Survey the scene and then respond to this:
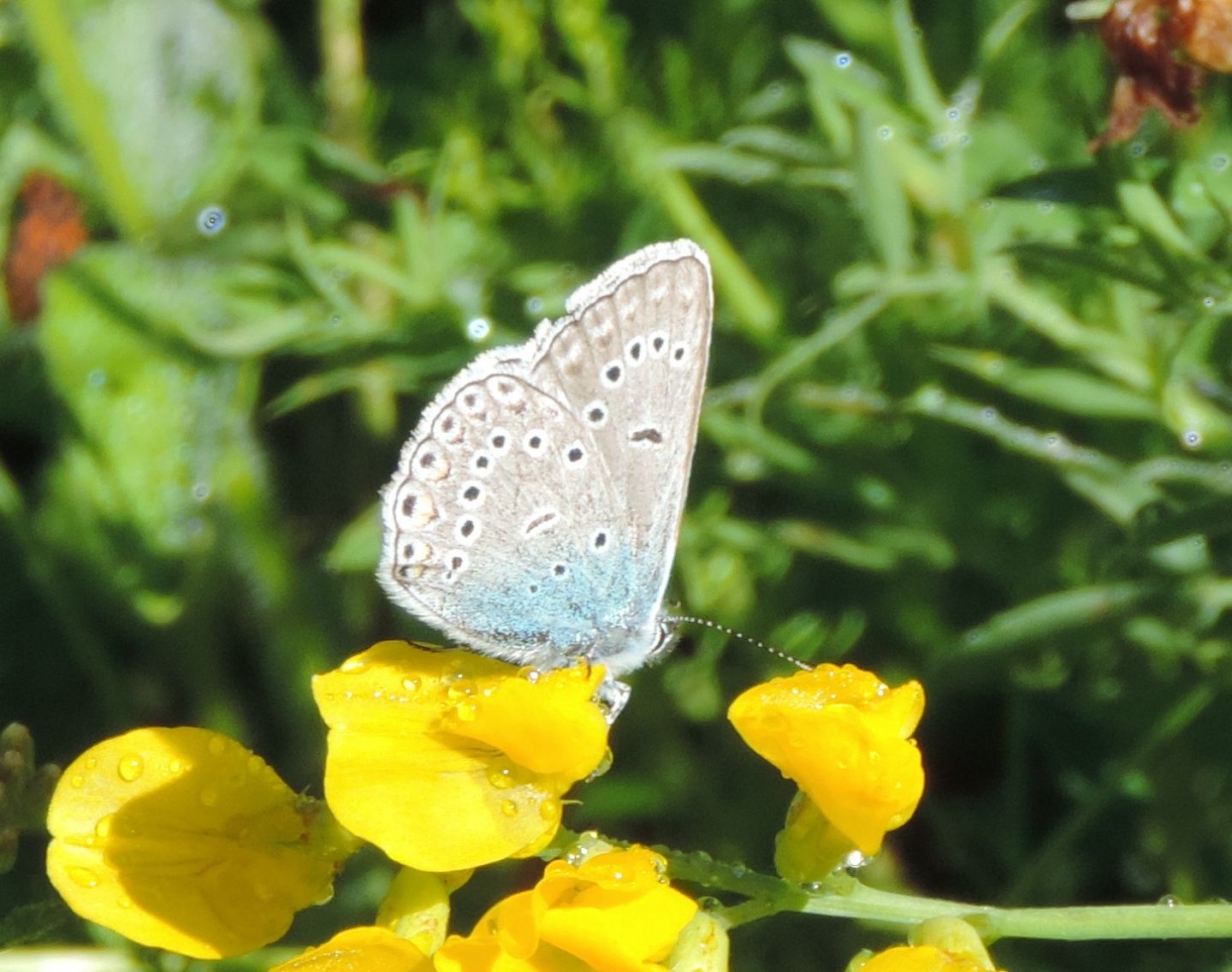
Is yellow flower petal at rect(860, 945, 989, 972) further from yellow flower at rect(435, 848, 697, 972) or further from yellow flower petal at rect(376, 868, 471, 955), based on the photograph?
yellow flower petal at rect(376, 868, 471, 955)

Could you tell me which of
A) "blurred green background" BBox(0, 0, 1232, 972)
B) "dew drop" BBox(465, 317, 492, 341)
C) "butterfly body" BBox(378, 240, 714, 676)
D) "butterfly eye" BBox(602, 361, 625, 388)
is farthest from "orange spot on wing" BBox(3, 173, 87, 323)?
"butterfly eye" BBox(602, 361, 625, 388)

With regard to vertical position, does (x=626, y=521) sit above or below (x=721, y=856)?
above

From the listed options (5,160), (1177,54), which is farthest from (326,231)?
(1177,54)

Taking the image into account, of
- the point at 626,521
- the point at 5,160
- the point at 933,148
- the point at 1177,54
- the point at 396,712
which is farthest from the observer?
the point at 5,160

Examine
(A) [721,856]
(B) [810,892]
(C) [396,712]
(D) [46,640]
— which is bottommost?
(A) [721,856]

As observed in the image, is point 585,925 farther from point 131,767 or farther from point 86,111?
point 86,111

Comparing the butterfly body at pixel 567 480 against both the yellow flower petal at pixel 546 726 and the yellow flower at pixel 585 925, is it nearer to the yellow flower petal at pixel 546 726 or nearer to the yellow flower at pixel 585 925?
the yellow flower petal at pixel 546 726

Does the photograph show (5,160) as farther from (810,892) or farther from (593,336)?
(810,892)

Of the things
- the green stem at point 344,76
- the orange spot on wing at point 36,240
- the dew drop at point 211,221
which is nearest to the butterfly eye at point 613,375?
the green stem at point 344,76
